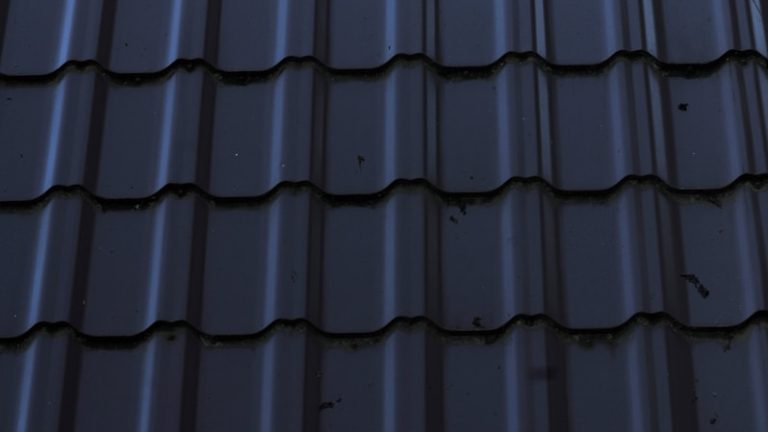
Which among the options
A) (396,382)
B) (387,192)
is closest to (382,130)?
(387,192)

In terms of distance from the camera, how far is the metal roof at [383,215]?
2314mm

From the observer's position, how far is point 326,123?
8.63ft

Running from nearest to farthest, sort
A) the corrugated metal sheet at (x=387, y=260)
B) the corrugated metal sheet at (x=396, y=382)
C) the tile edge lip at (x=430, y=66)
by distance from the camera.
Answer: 1. the corrugated metal sheet at (x=396, y=382)
2. the corrugated metal sheet at (x=387, y=260)
3. the tile edge lip at (x=430, y=66)

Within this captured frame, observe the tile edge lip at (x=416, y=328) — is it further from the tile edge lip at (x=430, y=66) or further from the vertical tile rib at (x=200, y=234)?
the tile edge lip at (x=430, y=66)

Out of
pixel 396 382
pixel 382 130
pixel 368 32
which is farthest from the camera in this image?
pixel 368 32

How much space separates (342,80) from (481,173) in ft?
1.19

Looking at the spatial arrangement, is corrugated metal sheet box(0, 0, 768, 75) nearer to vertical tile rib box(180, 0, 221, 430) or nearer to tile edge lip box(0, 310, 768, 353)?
vertical tile rib box(180, 0, 221, 430)

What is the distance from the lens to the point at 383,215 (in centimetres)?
251

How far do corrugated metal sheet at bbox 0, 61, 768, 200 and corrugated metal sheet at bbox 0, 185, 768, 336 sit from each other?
2.3 inches

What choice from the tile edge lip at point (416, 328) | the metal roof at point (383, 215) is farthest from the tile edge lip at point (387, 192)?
the tile edge lip at point (416, 328)

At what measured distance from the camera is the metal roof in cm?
231

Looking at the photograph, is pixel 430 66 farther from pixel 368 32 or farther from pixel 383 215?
pixel 383 215

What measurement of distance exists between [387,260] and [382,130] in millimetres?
299

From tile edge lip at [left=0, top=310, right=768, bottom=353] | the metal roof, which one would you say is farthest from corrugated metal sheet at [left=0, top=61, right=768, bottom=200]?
tile edge lip at [left=0, top=310, right=768, bottom=353]
